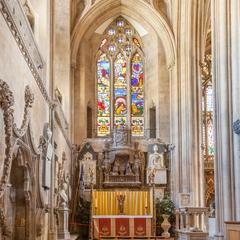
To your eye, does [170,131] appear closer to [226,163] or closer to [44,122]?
[226,163]

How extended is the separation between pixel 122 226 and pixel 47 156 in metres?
9.39

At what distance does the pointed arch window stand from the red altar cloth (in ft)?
23.0

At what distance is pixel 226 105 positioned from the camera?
18000 millimetres

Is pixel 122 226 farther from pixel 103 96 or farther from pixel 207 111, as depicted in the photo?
pixel 207 111

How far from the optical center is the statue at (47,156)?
51.7 feet

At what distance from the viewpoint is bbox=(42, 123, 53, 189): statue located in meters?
15.7

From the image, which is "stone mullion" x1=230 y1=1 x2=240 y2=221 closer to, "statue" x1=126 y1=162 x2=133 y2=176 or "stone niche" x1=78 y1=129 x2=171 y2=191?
"stone niche" x1=78 y1=129 x2=171 y2=191

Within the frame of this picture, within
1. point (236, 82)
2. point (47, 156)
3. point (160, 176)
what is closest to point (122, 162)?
point (160, 176)

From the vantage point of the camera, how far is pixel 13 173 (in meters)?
13.9

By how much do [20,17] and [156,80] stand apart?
18479mm

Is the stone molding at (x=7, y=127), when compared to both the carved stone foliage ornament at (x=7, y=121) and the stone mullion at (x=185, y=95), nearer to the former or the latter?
the carved stone foliage ornament at (x=7, y=121)

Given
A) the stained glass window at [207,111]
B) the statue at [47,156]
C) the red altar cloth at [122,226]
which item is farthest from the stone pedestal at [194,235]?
the stained glass window at [207,111]

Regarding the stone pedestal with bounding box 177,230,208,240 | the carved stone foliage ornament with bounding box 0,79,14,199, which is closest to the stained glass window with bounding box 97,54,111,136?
the stone pedestal with bounding box 177,230,208,240

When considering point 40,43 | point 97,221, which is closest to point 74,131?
point 97,221
